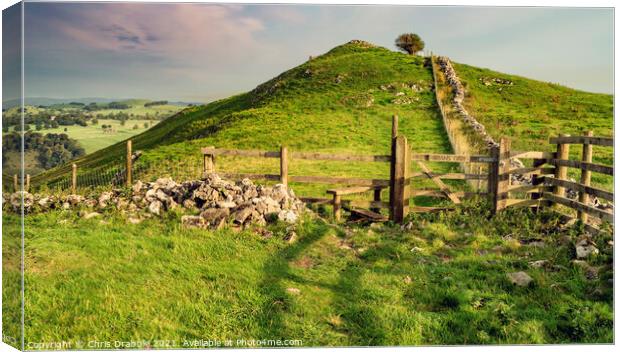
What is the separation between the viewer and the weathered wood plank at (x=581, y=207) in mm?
8403

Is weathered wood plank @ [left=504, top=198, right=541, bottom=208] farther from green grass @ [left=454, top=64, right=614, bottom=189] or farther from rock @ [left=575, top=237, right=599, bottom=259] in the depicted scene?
green grass @ [left=454, top=64, right=614, bottom=189]

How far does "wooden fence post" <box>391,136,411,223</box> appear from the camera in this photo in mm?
11430

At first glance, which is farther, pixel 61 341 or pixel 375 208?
pixel 375 208

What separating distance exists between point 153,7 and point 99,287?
3.93 metres

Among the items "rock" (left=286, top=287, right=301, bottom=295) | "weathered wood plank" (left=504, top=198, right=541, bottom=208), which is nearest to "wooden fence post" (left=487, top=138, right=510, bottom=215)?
"weathered wood plank" (left=504, top=198, right=541, bottom=208)

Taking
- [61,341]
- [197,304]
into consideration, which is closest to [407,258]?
[197,304]

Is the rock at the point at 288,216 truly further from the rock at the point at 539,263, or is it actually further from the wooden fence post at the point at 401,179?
the rock at the point at 539,263

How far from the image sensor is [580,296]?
6.54 m

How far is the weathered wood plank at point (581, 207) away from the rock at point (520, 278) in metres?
2.08

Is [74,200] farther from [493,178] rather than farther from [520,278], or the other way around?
[493,178]

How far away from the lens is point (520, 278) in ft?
23.0

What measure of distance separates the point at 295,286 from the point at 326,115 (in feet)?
92.0

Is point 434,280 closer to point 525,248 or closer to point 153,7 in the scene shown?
point 525,248

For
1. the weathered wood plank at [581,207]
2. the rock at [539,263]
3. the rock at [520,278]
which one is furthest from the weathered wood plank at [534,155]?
the rock at [520,278]
